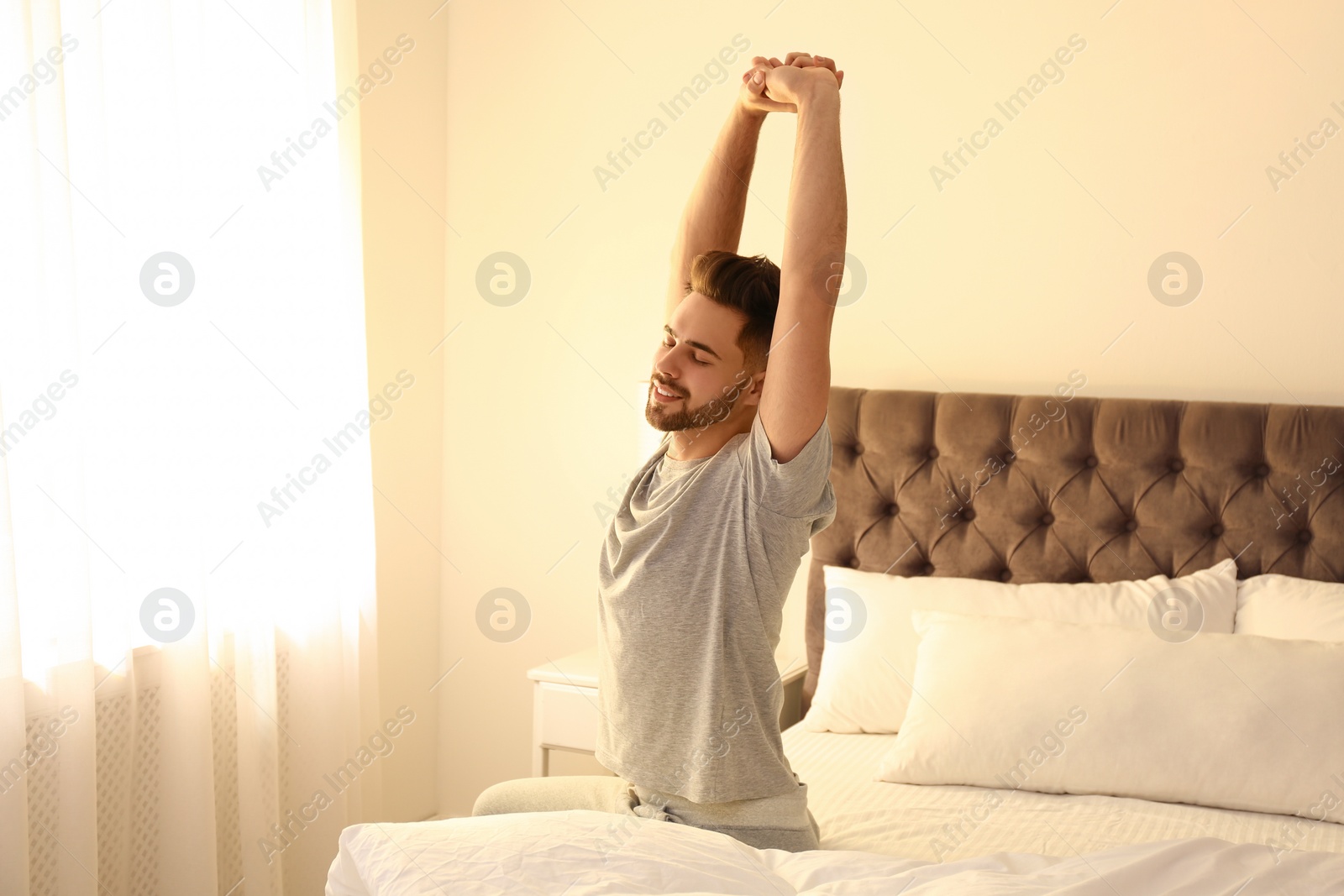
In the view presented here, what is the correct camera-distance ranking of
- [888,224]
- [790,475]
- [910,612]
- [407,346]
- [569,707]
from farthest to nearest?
[407,346] → [888,224] → [569,707] → [910,612] → [790,475]

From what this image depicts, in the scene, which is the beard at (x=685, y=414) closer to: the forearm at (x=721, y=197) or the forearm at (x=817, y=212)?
the forearm at (x=817, y=212)

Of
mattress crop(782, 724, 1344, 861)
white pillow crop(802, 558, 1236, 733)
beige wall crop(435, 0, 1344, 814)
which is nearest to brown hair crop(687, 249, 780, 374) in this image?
mattress crop(782, 724, 1344, 861)

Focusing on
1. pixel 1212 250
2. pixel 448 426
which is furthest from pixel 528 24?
pixel 1212 250

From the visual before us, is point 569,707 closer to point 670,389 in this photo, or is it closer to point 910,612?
point 910,612

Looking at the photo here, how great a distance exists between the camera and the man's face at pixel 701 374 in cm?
152

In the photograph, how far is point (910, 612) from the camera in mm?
2420

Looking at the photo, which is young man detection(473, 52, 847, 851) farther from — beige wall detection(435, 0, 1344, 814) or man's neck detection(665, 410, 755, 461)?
beige wall detection(435, 0, 1344, 814)

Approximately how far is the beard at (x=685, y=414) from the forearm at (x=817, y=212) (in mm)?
237

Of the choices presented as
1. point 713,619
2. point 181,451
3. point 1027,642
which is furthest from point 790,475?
point 181,451

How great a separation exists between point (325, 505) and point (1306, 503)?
85.2 inches

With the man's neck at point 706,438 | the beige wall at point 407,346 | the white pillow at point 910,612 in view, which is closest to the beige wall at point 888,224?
the beige wall at point 407,346

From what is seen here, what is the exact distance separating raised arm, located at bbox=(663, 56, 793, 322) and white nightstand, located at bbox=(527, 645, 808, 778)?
119 cm

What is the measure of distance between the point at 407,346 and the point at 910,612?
5.39 ft

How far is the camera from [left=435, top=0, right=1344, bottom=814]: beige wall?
2.43m
